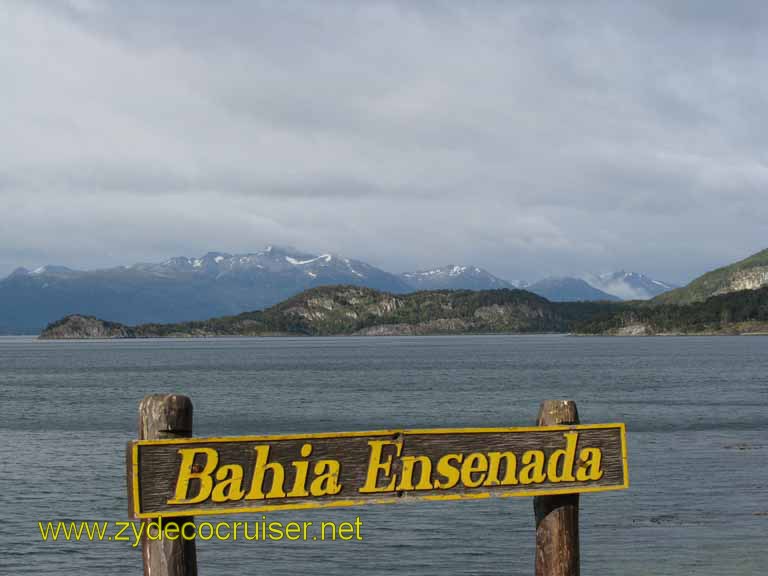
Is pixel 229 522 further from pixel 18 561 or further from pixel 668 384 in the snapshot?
pixel 668 384

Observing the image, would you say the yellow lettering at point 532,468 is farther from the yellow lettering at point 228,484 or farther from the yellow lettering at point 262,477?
the yellow lettering at point 228,484

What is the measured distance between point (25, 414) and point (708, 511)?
75.3m

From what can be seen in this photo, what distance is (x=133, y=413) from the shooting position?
9681 cm

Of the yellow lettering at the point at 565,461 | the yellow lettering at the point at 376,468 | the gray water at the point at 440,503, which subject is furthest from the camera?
the gray water at the point at 440,503

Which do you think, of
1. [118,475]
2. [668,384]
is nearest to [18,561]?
[118,475]

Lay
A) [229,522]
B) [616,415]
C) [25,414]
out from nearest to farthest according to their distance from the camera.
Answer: [229,522]
[616,415]
[25,414]

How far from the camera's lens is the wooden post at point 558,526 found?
11180 millimetres

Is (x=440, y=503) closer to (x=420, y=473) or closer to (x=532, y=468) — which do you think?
(x=532, y=468)

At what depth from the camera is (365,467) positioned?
10.3 metres

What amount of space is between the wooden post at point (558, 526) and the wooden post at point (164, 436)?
409 centimetres

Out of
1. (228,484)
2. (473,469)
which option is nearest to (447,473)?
(473,469)

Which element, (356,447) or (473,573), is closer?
(356,447)

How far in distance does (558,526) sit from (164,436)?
15.3 feet

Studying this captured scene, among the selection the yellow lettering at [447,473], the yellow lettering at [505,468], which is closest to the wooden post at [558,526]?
the yellow lettering at [505,468]
